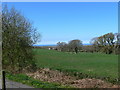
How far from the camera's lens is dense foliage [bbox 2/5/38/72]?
806cm

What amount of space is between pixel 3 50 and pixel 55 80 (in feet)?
8.92

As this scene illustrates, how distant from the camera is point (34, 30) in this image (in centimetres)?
795

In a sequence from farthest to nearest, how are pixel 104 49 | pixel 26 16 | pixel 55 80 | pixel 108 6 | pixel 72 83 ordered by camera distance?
pixel 104 49
pixel 26 16
pixel 55 80
pixel 72 83
pixel 108 6

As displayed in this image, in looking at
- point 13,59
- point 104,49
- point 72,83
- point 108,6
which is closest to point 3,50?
point 13,59

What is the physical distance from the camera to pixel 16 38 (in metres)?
8.10

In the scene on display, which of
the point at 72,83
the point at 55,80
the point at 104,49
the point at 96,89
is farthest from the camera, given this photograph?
the point at 104,49

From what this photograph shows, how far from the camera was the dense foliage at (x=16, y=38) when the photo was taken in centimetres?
806

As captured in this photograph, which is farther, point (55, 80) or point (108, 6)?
point (55, 80)

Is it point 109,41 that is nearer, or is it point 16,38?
point 16,38

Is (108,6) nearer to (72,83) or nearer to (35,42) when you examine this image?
(72,83)

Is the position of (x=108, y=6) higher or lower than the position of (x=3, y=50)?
higher

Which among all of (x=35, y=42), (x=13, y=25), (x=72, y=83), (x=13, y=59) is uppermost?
(x=13, y=25)

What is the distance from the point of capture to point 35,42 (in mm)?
8352

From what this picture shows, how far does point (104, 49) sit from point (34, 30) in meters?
8.94
